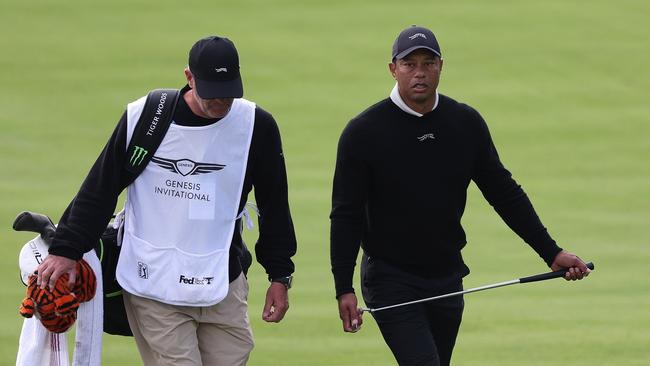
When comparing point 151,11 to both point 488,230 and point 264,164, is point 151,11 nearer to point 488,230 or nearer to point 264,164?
point 488,230

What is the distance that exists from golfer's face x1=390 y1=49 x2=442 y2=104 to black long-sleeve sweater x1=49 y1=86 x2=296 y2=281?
557 mm

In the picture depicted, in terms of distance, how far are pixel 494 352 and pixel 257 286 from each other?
1.88 meters

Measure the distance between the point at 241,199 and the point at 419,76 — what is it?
Answer: 880 millimetres

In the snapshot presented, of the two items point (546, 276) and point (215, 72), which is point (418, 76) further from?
point (546, 276)

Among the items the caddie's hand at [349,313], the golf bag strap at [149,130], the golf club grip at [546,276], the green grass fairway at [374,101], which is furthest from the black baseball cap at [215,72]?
the green grass fairway at [374,101]

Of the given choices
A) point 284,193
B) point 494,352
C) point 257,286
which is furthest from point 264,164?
point 257,286

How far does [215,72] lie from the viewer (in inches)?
204

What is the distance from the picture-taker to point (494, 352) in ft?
26.2

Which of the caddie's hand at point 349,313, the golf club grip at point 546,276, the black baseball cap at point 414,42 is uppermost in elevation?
the black baseball cap at point 414,42

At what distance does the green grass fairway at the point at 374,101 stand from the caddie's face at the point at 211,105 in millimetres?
2884

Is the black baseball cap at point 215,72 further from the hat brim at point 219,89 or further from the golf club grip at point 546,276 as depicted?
the golf club grip at point 546,276

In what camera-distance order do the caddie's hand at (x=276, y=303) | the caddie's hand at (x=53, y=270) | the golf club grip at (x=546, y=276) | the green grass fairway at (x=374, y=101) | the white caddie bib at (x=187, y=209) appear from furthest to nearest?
the green grass fairway at (x=374, y=101), the golf club grip at (x=546, y=276), the caddie's hand at (x=276, y=303), the white caddie bib at (x=187, y=209), the caddie's hand at (x=53, y=270)

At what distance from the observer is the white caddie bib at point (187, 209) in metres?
5.30

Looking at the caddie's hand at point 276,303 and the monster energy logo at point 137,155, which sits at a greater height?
→ the monster energy logo at point 137,155
